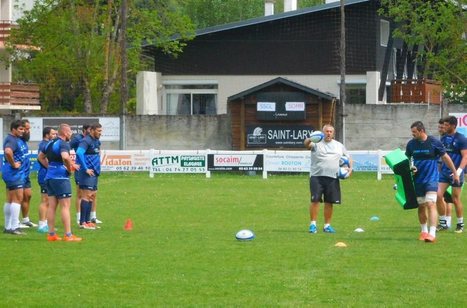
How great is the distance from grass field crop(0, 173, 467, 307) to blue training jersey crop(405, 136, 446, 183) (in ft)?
3.36

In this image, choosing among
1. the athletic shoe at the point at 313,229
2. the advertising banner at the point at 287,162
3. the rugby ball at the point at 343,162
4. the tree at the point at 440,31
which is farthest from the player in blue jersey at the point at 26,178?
the tree at the point at 440,31

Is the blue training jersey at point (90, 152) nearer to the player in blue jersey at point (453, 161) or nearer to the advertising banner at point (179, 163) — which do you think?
the player in blue jersey at point (453, 161)

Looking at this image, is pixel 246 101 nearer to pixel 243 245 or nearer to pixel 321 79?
pixel 321 79

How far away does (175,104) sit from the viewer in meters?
55.5

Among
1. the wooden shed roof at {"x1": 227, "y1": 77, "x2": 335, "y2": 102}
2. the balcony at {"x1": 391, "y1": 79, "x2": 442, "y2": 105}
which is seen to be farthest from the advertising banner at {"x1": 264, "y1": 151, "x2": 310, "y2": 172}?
the balcony at {"x1": 391, "y1": 79, "x2": 442, "y2": 105}

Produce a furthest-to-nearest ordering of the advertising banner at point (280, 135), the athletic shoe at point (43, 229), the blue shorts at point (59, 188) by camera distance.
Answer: the advertising banner at point (280, 135) → the athletic shoe at point (43, 229) → the blue shorts at point (59, 188)

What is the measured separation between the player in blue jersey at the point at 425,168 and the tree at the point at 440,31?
33.6m

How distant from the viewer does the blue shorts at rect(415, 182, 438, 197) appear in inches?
688

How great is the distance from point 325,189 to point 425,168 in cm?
229

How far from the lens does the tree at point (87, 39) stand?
52.6m

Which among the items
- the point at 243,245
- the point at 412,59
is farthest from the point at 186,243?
the point at 412,59

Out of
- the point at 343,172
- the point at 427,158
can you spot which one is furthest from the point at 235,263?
the point at 343,172

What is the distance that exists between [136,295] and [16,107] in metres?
40.4

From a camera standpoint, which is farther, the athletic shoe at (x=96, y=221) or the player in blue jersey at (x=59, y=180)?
the athletic shoe at (x=96, y=221)
